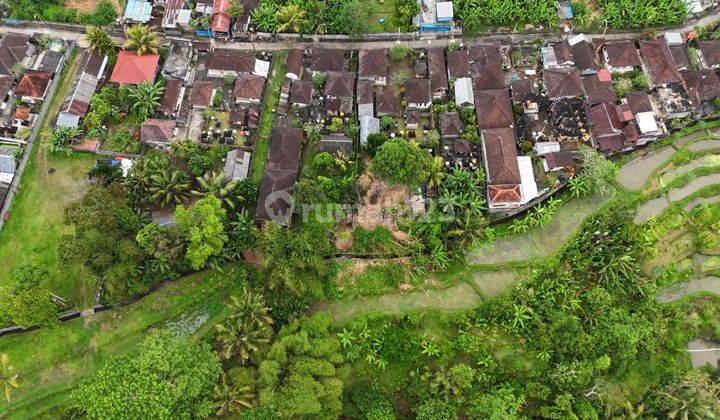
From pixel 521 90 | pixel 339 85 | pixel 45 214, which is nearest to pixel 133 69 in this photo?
pixel 45 214

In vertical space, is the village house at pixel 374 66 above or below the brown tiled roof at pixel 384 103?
above

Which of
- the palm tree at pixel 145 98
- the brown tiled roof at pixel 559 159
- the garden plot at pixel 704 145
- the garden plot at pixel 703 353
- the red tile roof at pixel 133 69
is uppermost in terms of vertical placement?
the red tile roof at pixel 133 69

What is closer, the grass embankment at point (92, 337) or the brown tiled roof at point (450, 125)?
the grass embankment at point (92, 337)

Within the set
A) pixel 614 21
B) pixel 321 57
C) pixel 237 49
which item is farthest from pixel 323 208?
pixel 614 21

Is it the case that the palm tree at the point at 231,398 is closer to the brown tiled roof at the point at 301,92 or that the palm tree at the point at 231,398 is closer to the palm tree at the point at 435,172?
the palm tree at the point at 435,172

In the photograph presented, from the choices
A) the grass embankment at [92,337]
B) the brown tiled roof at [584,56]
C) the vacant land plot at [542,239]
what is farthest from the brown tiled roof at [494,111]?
the grass embankment at [92,337]

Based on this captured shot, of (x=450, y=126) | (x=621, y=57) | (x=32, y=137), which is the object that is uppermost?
(x=621, y=57)

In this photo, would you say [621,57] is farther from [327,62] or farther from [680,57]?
[327,62]
